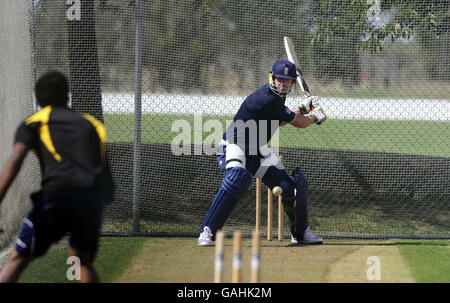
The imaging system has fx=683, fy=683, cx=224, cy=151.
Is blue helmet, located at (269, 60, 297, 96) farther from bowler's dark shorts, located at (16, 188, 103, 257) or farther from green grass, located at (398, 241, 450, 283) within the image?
bowler's dark shorts, located at (16, 188, 103, 257)

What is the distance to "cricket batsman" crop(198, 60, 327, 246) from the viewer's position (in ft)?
23.6

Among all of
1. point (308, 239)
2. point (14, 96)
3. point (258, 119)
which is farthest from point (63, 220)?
point (308, 239)

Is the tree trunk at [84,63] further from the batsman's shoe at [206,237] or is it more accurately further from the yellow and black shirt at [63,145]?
the yellow and black shirt at [63,145]

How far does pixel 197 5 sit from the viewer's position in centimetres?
848

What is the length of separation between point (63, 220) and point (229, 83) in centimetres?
509

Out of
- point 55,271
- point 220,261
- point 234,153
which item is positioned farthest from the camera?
point 234,153

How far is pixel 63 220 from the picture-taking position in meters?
4.45

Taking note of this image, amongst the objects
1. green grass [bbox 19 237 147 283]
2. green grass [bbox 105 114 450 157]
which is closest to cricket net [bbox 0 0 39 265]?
green grass [bbox 19 237 147 283]

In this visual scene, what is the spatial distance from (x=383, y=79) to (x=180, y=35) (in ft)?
9.00

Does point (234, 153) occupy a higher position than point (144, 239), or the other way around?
point (234, 153)

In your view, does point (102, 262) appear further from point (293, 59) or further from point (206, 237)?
point (293, 59)
